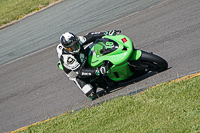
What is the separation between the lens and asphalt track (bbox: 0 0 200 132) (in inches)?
328

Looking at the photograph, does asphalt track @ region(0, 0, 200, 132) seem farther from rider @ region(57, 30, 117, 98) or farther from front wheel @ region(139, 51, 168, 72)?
rider @ region(57, 30, 117, 98)

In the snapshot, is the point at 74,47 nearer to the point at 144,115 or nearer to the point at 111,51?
the point at 111,51

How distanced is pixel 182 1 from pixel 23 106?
7.20 metres

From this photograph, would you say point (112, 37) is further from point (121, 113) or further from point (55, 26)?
point (55, 26)

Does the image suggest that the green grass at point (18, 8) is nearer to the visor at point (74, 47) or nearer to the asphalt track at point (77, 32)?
the asphalt track at point (77, 32)

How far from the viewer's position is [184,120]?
16.8ft

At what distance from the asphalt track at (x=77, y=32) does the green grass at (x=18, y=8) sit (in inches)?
62.1

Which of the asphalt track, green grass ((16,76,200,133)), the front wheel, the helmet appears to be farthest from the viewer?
the asphalt track

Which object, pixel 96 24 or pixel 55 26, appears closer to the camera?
pixel 96 24

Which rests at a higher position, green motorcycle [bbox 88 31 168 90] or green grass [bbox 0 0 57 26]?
green grass [bbox 0 0 57 26]

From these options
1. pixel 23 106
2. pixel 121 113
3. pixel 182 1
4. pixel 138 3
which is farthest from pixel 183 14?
pixel 23 106

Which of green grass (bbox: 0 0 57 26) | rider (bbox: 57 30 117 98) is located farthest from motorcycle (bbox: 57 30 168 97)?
green grass (bbox: 0 0 57 26)

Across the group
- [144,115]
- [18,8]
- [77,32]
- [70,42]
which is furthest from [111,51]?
[18,8]

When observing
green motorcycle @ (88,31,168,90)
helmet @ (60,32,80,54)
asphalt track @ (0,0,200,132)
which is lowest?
asphalt track @ (0,0,200,132)
